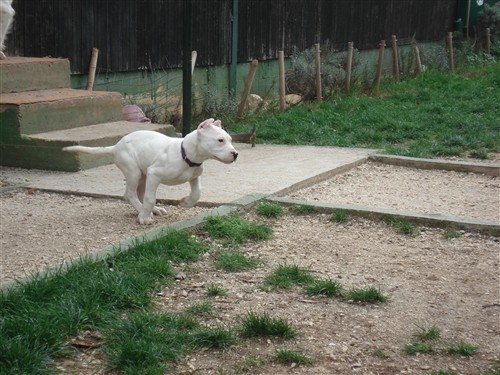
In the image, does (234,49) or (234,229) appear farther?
(234,49)

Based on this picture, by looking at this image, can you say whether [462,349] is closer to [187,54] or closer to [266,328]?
[266,328]

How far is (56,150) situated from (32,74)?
4.94 feet

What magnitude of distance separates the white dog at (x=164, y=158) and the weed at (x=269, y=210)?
2.04ft

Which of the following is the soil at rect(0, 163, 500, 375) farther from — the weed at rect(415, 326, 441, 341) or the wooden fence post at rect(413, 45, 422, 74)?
the wooden fence post at rect(413, 45, 422, 74)

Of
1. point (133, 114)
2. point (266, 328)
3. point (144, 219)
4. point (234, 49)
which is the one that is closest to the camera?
point (266, 328)

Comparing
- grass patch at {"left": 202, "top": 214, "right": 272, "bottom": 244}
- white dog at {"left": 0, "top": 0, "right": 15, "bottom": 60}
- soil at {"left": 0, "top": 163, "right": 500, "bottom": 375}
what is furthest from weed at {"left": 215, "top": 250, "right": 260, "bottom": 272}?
white dog at {"left": 0, "top": 0, "right": 15, "bottom": 60}

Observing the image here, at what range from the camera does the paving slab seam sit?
7.09m

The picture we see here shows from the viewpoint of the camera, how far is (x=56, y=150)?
919 centimetres

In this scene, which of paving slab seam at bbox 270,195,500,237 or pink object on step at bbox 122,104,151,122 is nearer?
paving slab seam at bbox 270,195,500,237

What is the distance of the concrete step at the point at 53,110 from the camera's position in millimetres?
9375

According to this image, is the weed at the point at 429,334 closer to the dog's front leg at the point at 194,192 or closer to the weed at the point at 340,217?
the weed at the point at 340,217

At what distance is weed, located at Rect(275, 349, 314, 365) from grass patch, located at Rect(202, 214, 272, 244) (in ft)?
6.85

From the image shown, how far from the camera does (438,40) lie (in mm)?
24828

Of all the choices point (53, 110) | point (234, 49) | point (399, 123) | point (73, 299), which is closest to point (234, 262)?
point (73, 299)
